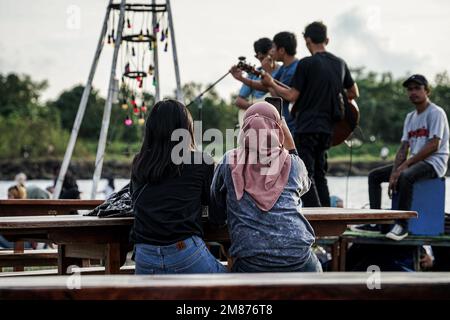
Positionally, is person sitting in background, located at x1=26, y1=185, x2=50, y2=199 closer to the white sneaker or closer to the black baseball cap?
the white sneaker

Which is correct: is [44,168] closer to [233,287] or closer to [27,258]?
[27,258]

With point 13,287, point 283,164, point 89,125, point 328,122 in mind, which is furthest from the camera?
point 89,125

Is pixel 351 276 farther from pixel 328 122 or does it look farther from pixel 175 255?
pixel 328 122

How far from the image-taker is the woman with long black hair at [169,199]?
12.7 feet

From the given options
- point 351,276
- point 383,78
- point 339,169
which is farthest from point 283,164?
point 383,78

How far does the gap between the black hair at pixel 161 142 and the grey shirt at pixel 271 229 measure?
309 mm

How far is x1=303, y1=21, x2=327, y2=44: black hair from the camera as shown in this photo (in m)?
6.88

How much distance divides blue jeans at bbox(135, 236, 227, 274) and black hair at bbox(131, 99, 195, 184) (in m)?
0.34

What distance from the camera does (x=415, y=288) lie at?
193 centimetres

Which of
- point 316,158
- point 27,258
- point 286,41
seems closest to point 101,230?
point 27,258

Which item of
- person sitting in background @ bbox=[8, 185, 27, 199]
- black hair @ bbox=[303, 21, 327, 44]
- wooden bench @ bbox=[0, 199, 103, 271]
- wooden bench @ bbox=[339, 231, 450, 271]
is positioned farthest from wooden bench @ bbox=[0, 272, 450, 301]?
person sitting in background @ bbox=[8, 185, 27, 199]

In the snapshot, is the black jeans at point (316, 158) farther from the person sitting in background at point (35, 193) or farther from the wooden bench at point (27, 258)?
the person sitting in background at point (35, 193)

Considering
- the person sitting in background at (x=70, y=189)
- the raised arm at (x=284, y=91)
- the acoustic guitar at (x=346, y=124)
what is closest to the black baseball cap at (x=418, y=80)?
the acoustic guitar at (x=346, y=124)

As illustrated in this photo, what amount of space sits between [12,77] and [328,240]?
7506 cm
